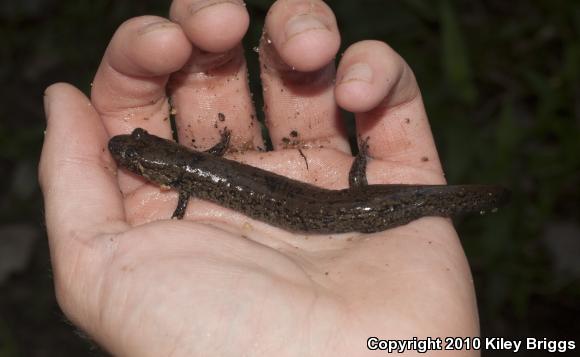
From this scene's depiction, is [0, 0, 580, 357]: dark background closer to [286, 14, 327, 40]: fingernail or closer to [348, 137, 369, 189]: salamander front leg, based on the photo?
[348, 137, 369, 189]: salamander front leg

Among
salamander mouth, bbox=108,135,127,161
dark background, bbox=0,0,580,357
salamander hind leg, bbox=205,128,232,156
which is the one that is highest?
salamander mouth, bbox=108,135,127,161

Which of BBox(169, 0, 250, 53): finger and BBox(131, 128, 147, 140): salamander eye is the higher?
BBox(169, 0, 250, 53): finger

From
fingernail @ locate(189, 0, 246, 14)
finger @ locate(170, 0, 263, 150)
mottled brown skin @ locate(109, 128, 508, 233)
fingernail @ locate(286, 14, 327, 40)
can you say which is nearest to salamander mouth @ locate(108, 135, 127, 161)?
mottled brown skin @ locate(109, 128, 508, 233)

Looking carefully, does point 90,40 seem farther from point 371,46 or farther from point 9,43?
point 371,46

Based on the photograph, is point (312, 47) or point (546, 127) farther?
point (546, 127)

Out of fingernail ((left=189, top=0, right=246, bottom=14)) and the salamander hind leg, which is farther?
the salamander hind leg

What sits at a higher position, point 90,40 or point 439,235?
point 90,40

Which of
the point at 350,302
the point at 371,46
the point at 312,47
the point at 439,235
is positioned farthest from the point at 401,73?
the point at 350,302
